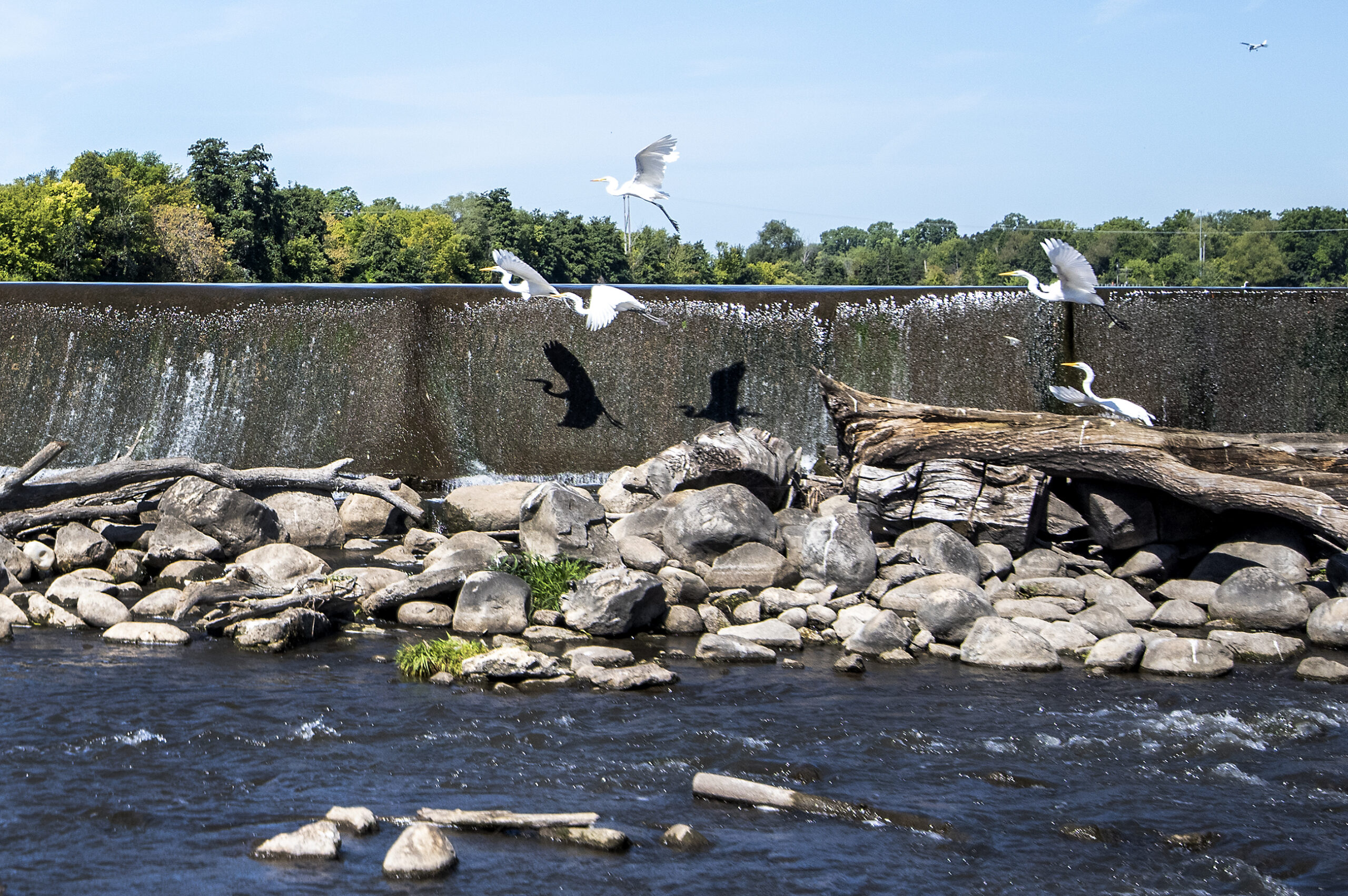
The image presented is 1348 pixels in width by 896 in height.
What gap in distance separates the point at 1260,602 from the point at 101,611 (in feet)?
32.0

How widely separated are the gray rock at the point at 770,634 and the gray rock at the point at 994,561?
98.8 inches

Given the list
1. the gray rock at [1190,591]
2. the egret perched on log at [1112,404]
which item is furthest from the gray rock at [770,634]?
the egret perched on log at [1112,404]

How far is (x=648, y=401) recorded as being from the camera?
17.6 metres

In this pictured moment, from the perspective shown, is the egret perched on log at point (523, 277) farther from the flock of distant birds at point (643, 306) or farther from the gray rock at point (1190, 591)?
the gray rock at point (1190, 591)

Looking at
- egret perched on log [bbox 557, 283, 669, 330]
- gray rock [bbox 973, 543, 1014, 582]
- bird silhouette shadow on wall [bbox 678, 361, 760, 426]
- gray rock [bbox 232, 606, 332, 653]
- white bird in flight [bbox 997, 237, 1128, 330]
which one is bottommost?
gray rock [bbox 232, 606, 332, 653]

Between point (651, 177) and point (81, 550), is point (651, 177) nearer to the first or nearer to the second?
point (651, 177)

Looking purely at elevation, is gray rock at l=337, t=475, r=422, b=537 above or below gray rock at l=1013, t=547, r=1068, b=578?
above


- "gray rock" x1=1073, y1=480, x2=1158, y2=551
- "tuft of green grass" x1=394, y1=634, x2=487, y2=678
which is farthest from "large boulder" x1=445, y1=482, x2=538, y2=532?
"gray rock" x1=1073, y1=480, x2=1158, y2=551

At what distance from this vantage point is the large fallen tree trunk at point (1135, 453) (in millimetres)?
11070

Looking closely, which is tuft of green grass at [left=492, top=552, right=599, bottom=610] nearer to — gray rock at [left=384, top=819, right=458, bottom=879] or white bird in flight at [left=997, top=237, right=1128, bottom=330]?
gray rock at [left=384, top=819, right=458, bottom=879]

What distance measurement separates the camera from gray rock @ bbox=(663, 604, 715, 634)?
1033cm

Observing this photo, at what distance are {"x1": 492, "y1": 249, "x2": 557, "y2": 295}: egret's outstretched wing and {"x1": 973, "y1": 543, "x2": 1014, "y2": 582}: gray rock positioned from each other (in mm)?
6329

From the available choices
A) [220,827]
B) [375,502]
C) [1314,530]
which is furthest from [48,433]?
[1314,530]

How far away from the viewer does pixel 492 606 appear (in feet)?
33.5
